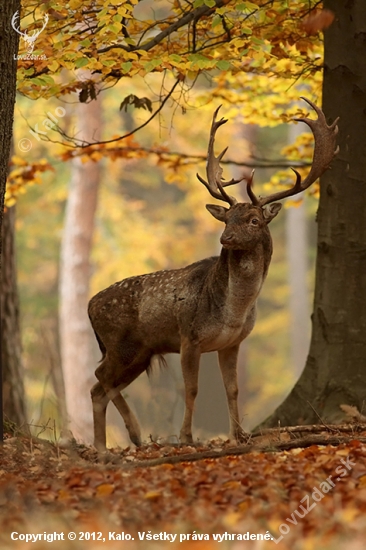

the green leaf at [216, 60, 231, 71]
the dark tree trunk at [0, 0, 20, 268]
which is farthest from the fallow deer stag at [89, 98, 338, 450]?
the dark tree trunk at [0, 0, 20, 268]

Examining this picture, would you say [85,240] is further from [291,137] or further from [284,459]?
[284,459]

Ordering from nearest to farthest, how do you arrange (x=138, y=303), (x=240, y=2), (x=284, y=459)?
(x=284, y=459) < (x=240, y=2) < (x=138, y=303)

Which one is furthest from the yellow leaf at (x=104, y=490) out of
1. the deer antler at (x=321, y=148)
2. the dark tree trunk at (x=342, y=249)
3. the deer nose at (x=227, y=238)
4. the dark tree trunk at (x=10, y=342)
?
the dark tree trunk at (x=10, y=342)

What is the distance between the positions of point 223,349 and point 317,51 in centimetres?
437

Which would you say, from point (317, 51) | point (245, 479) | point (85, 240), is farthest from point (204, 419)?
point (245, 479)

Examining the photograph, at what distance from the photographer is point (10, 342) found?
1116 cm

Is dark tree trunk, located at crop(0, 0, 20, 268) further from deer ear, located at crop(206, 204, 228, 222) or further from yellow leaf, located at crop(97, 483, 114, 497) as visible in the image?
yellow leaf, located at crop(97, 483, 114, 497)

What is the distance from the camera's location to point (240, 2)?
7.81 m

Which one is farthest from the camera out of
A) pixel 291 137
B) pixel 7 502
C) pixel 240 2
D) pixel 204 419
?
pixel 291 137

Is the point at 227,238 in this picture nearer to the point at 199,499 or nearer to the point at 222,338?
the point at 222,338

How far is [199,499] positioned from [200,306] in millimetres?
3175

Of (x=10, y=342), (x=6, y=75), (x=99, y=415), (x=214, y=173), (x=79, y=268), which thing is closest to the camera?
(x=6, y=75)

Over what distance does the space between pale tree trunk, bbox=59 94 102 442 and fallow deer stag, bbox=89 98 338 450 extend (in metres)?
11.5

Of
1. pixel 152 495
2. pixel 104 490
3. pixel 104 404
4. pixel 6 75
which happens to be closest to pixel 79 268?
pixel 104 404
